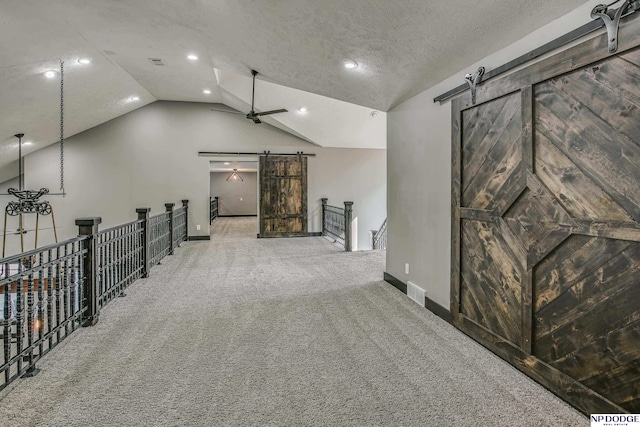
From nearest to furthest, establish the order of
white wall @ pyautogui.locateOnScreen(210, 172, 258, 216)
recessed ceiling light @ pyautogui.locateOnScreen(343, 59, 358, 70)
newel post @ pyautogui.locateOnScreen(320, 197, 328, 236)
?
recessed ceiling light @ pyautogui.locateOnScreen(343, 59, 358, 70) → newel post @ pyautogui.locateOnScreen(320, 197, 328, 236) → white wall @ pyautogui.locateOnScreen(210, 172, 258, 216)

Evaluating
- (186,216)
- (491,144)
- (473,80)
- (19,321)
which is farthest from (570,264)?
(186,216)

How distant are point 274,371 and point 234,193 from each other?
1469 cm

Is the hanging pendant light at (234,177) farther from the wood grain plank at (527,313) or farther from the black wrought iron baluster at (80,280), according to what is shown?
the wood grain plank at (527,313)

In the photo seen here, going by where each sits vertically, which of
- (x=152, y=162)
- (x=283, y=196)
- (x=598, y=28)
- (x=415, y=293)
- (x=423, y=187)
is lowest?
(x=415, y=293)

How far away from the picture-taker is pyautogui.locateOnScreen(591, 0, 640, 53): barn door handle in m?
1.61

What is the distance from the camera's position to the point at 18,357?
2.10 m

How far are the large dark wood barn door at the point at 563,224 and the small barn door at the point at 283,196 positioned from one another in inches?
255

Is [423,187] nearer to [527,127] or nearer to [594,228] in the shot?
[527,127]

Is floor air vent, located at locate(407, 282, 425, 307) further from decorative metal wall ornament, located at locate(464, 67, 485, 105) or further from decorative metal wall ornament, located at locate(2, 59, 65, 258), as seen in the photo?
decorative metal wall ornament, located at locate(2, 59, 65, 258)

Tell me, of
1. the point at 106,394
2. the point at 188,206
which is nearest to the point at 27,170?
the point at 188,206

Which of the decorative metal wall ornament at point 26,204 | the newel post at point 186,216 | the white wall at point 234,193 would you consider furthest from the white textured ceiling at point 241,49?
the white wall at point 234,193

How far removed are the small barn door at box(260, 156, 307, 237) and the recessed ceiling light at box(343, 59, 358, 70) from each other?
5473 millimetres

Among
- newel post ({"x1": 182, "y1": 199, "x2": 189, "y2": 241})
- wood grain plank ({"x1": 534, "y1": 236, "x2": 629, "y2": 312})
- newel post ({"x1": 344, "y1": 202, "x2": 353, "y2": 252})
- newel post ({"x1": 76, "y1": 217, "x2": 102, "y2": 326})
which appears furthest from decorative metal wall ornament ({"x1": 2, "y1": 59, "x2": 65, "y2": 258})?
wood grain plank ({"x1": 534, "y1": 236, "x2": 629, "y2": 312})

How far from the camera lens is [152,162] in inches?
330
